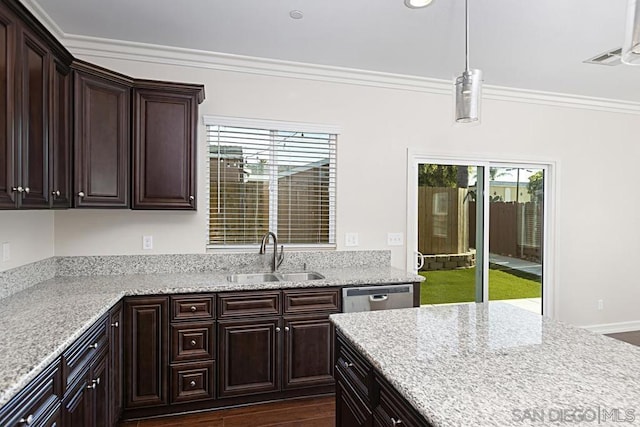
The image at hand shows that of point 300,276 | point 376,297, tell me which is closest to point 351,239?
point 300,276

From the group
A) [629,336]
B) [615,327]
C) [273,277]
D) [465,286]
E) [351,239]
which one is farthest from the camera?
[615,327]

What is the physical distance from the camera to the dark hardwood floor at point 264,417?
2609mm

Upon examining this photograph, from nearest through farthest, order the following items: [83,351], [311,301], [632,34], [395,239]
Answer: [632,34] → [83,351] → [311,301] → [395,239]

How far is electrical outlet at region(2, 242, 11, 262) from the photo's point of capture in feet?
7.55

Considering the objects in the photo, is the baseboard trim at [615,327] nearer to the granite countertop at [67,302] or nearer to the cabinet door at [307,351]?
the granite countertop at [67,302]

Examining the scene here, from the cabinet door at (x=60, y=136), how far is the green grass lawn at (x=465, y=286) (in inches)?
124

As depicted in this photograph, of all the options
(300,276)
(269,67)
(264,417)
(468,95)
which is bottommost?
(264,417)

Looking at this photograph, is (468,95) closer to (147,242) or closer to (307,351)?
(307,351)

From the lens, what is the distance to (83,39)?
301 centimetres

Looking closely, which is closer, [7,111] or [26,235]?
[7,111]

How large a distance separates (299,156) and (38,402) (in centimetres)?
263

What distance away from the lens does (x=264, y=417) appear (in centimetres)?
270

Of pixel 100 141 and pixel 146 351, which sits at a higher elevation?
pixel 100 141

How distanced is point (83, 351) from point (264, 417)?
53.7 inches
